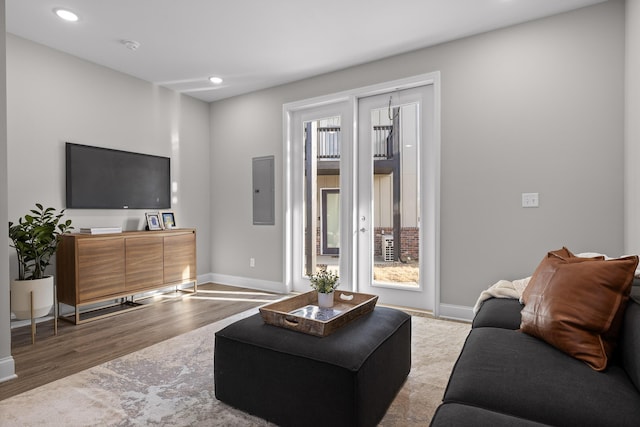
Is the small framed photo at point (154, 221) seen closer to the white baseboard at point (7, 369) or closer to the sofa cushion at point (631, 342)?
the white baseboard at point (7, 369)

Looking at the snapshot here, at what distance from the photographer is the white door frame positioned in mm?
3514

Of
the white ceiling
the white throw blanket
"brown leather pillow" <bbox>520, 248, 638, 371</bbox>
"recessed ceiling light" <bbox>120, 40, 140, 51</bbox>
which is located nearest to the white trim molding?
the white throw blanket

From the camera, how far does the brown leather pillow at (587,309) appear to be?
4.84 feet

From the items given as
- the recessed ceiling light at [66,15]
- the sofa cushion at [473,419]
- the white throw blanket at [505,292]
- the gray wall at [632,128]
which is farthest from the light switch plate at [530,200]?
the recessed ceiling light at [66,15]

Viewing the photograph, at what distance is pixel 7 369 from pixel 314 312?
1953mm

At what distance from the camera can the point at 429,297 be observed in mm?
3697

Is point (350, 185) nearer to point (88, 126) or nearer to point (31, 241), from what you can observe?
point (88, 126)

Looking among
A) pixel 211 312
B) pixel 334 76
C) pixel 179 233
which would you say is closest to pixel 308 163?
pixel 334 76

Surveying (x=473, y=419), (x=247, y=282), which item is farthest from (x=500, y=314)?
(x=247, y=282)

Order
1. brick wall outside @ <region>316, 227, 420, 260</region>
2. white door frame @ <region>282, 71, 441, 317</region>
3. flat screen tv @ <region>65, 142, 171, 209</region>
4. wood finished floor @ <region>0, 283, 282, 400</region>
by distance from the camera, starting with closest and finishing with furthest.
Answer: wood finished floor @ <region>0, 283, 282, 400</region>, white door frame @ <region>282, 71, 441, 317</region>, flat screen tv @ <region>65, 142, 171, 209</region>, brick wall outside @ <region>316, 227, 420, 260</region>

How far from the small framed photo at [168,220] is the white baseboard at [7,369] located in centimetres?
227

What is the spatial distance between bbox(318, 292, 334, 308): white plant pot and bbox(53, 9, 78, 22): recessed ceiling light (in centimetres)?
300

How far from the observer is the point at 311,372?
A: 5.28 feet

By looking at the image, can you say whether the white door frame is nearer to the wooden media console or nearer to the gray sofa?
the wooden media console
